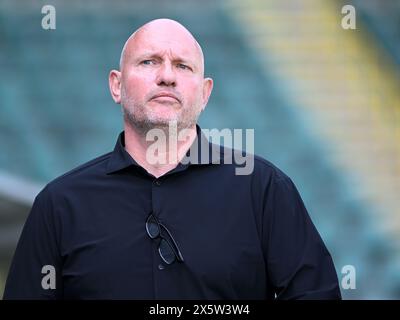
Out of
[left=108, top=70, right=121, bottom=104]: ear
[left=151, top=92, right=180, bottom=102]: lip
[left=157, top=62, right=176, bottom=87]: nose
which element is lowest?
[left=151, top=92, right=180, bottom=102]: lip

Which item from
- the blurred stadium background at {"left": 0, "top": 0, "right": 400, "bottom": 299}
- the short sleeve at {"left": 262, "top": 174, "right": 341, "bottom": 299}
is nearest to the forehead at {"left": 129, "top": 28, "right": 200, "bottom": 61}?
the short sleeve at {"left": 262, "top": 174, "right": 341, "bottom": 299}

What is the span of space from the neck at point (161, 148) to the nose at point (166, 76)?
0.42ft

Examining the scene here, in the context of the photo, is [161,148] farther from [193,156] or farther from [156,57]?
[156,57]

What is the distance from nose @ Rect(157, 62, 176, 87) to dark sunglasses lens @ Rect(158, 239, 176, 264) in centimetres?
44

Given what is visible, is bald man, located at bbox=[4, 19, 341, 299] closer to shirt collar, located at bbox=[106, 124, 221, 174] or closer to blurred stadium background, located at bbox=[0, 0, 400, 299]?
shirt collar, located at bbox=[106, 124, 221, 174]

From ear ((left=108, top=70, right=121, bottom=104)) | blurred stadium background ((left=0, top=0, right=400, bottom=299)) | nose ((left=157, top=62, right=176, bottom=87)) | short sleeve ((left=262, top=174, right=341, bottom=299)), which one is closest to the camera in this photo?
short sleeve ((left=262, top=174, right=341, bottom=299))

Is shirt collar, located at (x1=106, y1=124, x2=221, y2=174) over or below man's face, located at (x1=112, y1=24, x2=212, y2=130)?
below

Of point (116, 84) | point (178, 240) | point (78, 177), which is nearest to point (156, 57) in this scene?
point (116, 84)

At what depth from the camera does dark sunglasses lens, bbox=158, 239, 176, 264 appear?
71.6 inches

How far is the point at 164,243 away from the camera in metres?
1.84

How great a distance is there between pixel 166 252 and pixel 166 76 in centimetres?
49

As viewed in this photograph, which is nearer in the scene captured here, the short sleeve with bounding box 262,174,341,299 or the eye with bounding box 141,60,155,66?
the short sleeve with bounding box 262,174,341,299

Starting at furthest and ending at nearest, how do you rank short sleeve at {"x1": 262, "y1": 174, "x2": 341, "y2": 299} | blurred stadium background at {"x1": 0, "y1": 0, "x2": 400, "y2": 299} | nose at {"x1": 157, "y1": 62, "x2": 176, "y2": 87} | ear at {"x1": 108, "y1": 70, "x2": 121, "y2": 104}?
blurred stadium background at {"x1": 0, "y1": 0, "x2": 400, "y2": 299} → ear at {"x1": 108, "y1": 70, "x2": 121, "y2": 104} → nose at {"x1": 157, "y1": 62, "x2": 176, "y2": 87} → short sleeve at {"x1": 262, "y1": 174, "x2": 341, "y2": 299}
